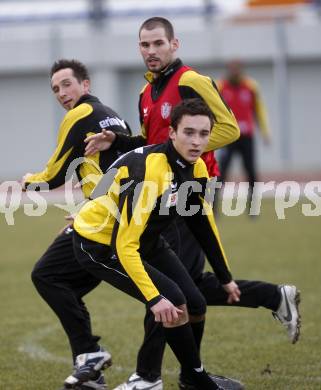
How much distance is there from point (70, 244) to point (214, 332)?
1941 millimetres

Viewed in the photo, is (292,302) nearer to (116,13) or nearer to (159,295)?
(159,295)

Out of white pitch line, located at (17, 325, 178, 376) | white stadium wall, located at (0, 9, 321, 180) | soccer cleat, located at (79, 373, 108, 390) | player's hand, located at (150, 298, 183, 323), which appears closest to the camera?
player's hand, located at (150, 298, 183, 323)

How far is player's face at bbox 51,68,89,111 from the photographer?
6.01 meters

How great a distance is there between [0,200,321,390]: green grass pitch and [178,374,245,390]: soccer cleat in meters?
0.11

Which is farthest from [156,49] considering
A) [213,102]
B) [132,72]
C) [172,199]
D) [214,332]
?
[132,72]

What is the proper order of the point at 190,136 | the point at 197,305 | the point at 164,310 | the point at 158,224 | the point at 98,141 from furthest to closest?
the point at 98,141 < the point at 197,305 < the point at 158,224 < the point at 190,136 < the point at 164,310

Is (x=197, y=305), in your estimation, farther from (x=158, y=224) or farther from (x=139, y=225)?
(x=139, y=225)

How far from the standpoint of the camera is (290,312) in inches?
234

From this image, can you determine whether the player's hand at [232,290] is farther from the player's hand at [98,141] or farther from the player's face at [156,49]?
the player's face at [156,49]

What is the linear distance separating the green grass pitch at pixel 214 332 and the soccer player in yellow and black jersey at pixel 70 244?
1.24ft

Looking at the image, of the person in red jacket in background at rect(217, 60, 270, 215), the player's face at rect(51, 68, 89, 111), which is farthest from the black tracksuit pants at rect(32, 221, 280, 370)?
the person in red jacket in background at rect(217, 60, 270, 215)

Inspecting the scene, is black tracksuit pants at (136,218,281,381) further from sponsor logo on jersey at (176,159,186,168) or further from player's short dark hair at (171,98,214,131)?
player's short dark hair at (171,98,214,131)

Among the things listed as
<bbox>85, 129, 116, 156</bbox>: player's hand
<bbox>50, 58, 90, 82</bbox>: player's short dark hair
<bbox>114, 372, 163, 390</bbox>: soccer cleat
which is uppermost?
<bbox>50, 58, 90, 82</bbox>: player's short dark hair

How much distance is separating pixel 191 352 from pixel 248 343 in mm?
1741
